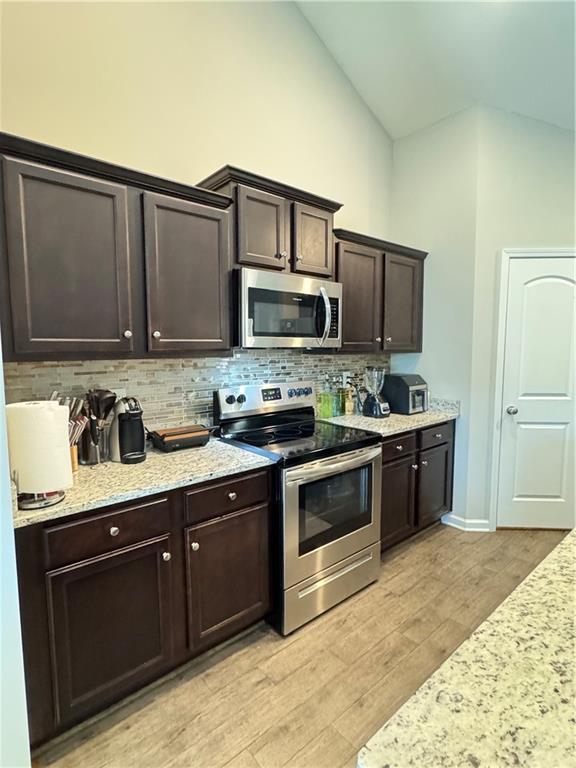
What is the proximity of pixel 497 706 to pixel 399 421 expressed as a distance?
7.66 ft

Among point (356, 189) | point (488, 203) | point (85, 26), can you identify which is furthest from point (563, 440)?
point (85, 26)

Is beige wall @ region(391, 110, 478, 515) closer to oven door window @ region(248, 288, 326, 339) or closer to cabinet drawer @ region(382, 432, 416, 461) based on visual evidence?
cabinet drawer @ region(382, 432, 416, 461)

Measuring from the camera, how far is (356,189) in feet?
10.7

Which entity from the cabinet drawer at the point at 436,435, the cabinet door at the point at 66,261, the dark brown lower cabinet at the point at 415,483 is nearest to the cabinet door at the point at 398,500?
the dark brown lower cabinet at the point at 415,483

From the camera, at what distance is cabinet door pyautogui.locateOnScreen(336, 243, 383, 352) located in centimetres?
273

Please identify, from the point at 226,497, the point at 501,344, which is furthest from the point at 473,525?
the point at 226,497

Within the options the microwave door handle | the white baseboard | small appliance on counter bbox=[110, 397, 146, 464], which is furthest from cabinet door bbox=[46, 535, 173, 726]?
the white baseboard

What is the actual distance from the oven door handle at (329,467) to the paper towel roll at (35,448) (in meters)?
1.01

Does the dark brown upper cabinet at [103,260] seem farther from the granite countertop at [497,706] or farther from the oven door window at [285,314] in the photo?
the granite countertop at [497,706]

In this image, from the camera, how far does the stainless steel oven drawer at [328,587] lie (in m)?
2.02

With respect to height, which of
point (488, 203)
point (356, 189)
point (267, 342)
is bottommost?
point (267, 342)

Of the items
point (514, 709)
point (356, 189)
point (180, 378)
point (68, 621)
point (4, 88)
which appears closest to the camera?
point (514, 709)

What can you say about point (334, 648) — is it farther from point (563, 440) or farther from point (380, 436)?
point (563, 440)

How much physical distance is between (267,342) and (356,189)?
190cm
